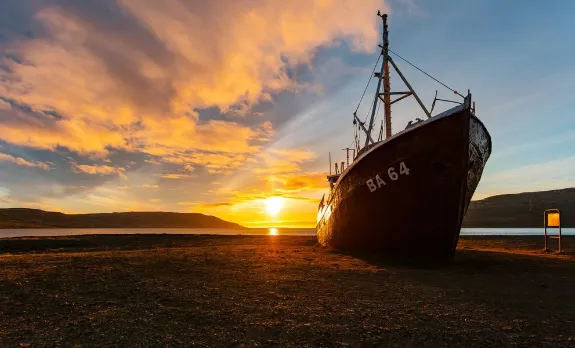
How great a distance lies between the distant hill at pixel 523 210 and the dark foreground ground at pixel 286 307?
261ft

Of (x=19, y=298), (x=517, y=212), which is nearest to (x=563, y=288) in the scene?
(x=19, y=298)

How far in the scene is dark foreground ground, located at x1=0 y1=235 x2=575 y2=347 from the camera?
455cm

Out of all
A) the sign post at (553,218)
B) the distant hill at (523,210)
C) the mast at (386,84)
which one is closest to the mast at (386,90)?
the mast at (386,84)

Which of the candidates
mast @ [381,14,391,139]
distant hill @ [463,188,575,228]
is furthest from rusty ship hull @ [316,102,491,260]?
distant hill @ [463,188,575,228]

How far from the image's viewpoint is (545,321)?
5.40 meters

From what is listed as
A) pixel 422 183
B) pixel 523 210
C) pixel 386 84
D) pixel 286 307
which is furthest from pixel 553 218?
pixel 523 210

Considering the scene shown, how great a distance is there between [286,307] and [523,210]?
117946mm

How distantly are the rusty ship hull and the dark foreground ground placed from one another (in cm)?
169

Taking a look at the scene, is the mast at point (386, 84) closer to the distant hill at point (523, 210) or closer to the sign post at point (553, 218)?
the sign post at point (553, 218)

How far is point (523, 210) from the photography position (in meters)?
102

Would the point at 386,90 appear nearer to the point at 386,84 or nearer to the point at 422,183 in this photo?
the point at 386,84

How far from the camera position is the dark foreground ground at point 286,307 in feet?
14.9

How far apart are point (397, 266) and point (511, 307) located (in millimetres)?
5622

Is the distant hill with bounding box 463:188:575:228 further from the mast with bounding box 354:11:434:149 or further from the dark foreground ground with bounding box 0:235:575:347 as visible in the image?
the dark foreground ground with bounding box 0:235:575:347
